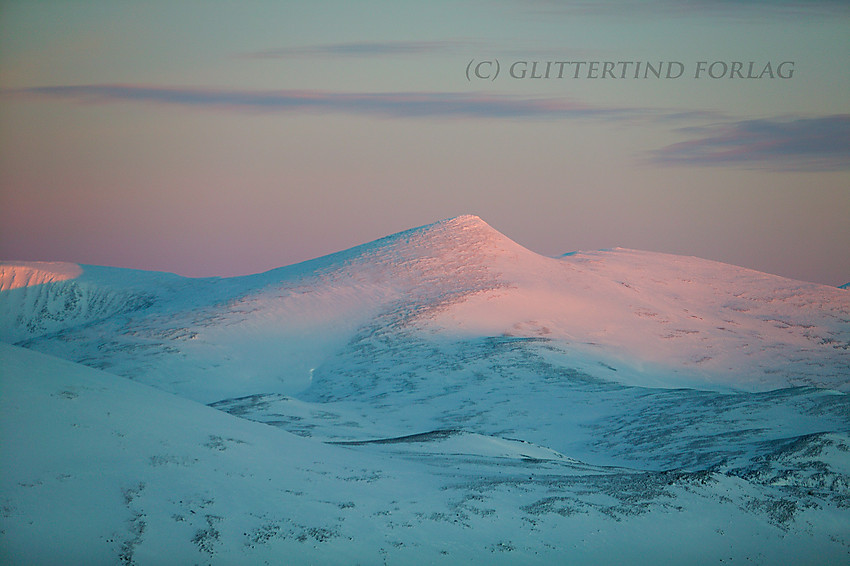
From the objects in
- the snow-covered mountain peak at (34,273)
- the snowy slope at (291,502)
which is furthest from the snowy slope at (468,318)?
the snowy slope at (291,502)

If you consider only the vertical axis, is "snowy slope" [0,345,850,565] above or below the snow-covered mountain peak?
below

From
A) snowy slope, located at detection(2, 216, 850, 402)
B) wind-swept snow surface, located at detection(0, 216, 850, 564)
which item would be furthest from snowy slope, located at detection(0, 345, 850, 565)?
snowy slope, located at detection(2, 216, 850, 402)

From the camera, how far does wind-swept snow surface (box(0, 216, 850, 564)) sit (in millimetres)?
16312

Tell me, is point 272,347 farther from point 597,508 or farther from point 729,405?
point 597,508

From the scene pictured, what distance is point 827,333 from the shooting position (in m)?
73.2

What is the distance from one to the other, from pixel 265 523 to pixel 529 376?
37.6 metres

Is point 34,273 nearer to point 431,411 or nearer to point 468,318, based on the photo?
point 468,318

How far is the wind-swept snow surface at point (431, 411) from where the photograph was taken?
16.3 metres

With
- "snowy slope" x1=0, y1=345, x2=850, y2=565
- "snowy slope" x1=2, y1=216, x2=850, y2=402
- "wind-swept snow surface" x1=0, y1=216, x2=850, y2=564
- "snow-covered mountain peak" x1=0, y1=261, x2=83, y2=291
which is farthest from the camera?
"snow-covered mountain peak" x1=0, y1=261, x2=83, y2=291

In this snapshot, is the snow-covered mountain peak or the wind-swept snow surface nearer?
the wind-swept snow surface

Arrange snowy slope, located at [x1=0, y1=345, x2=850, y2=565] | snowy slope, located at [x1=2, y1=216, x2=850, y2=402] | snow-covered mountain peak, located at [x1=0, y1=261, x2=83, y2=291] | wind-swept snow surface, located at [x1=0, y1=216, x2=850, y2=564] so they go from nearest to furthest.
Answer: snowy slope, located at [x1=0, y1=345, x2=850, y2=565] < wind-swept snow surface, located at [x1=0, y1=216, x2=850, y2=564] < snowy slope, located at [x1=2, y1=216, x2=850, y2=402] < snow-covered mountain peak, located at [x1=0, y1=261, x2=83, y2=291]

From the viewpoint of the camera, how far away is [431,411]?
47.0 metres

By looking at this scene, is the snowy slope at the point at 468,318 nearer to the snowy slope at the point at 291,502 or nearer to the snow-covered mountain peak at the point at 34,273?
the snow-covered mountain peak at the point at 34,273

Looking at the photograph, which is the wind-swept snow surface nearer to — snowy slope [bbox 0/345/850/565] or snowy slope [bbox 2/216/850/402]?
snowy slope [bbox 0/345/850/565]
